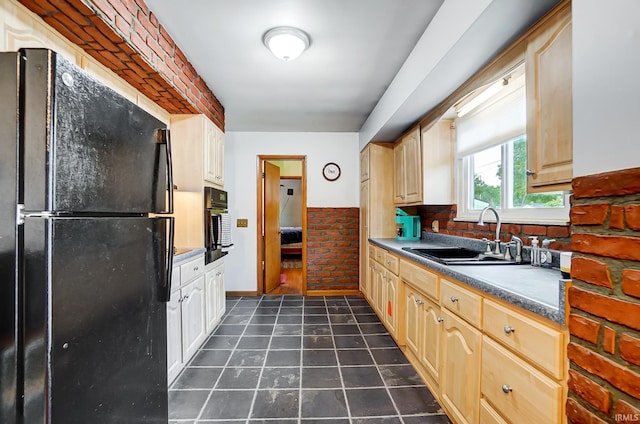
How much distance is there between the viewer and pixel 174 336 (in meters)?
1.98

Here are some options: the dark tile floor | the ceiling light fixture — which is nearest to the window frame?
the dark tile floor

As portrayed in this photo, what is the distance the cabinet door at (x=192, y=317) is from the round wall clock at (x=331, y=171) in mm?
2371

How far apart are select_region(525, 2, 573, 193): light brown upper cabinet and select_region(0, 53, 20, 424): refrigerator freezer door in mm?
1875

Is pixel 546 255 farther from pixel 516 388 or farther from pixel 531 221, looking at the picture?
pixel 516 388

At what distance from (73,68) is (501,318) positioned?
1.75 m

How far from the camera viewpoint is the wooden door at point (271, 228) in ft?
14.0

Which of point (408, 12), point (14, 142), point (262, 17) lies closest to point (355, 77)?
point (408, 12)

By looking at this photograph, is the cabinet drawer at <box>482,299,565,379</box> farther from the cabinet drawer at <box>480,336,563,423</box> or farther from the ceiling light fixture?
the ceiling light fixture

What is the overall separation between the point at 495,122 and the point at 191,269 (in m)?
2.66

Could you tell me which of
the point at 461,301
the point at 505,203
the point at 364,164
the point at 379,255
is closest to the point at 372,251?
the point at 379,255

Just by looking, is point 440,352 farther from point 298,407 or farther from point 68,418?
point 68,418

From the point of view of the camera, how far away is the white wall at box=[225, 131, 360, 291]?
4.17 meters

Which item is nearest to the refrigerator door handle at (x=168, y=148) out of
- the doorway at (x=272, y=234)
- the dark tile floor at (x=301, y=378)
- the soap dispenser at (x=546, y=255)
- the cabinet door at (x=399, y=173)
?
the dark tile floor at (x=301, y=378)

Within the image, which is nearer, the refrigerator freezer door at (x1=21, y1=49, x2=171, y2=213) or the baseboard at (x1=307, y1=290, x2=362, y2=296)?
the refrigerator freezer door at (x1=21, y1=49, x2=171, y2=213)
